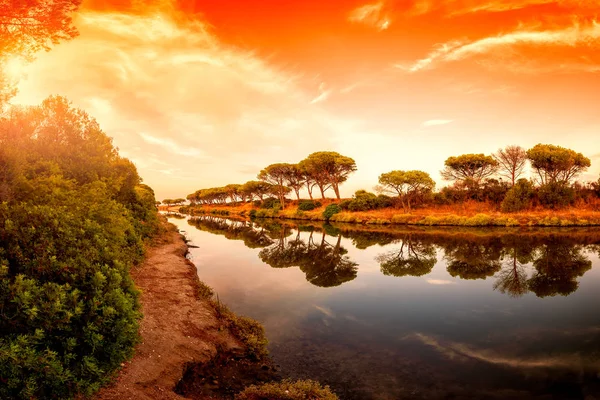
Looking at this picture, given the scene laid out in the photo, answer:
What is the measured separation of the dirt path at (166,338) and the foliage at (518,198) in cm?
4849

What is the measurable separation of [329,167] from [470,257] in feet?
160

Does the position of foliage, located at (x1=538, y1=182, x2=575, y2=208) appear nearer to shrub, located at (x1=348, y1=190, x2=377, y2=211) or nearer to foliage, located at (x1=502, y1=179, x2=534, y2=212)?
foliage, located at (x1=502, y1=179, x2=534, y2=212)

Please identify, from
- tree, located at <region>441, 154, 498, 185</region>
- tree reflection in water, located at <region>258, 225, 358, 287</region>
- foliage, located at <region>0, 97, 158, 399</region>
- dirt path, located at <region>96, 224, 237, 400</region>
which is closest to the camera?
foliage, located at <region>0, 97, 158, 399</region>

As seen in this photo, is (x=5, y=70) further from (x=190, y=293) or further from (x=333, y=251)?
(x=333, y=251)

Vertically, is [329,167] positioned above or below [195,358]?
above

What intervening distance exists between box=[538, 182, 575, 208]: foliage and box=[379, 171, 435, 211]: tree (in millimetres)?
15904

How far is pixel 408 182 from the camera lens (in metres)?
52.2

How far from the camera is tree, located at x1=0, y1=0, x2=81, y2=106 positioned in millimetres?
7984

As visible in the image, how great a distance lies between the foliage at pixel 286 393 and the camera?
619 centimetres

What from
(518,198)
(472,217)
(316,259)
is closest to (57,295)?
(316,259)

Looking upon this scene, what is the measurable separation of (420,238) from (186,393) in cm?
3061

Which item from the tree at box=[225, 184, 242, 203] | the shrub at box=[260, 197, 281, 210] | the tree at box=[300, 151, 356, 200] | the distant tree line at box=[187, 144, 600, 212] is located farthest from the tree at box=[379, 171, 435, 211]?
the tree at box=[225, 184, 242, 203]

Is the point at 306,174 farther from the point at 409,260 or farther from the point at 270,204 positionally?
the point at 409,260

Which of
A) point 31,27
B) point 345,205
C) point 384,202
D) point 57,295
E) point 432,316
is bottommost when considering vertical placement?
point 432,316
